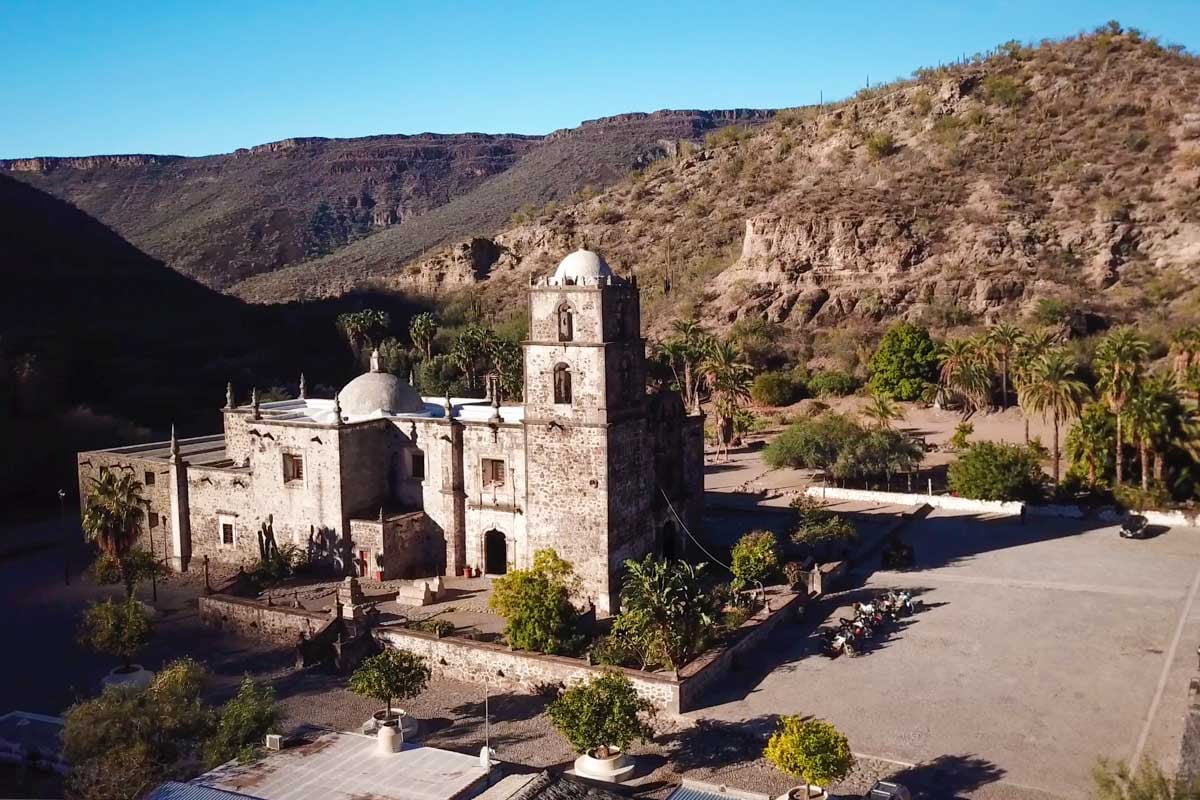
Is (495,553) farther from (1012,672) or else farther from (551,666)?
(1012,672)

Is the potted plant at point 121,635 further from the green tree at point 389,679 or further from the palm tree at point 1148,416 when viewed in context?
the palm tree at point 1148,416

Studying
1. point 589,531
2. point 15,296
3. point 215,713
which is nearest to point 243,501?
point 589,531

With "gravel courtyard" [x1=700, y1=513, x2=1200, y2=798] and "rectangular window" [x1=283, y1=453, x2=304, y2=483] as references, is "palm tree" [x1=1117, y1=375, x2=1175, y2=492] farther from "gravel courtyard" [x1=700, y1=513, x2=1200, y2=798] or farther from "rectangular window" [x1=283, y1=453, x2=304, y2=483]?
"rectangular window" [x1=283, y1=453, x2=304, y2=483]

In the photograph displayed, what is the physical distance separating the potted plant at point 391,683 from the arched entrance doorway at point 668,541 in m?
9.26

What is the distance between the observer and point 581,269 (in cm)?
2591

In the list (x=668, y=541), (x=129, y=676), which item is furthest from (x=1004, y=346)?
(x=129, y=676)

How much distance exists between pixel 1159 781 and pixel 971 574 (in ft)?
57.3

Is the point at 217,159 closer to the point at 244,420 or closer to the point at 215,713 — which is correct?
the point at 244,420

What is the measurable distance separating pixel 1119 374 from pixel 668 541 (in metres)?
17.8

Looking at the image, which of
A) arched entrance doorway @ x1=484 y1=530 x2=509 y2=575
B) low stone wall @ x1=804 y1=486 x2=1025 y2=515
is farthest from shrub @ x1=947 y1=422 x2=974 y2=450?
arched entrance doorway @ x1=484 y1=530 x2=509 y2=575

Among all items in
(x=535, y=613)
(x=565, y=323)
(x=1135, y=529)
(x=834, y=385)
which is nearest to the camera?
(x=535, y=613)

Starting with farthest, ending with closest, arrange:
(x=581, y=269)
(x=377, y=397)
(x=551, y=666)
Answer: (x=377, y=397), (x=581, y=269), (x=551, y=666)

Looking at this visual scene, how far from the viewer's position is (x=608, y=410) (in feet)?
84.1

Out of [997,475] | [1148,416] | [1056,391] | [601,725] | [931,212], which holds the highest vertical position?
[931,212]
